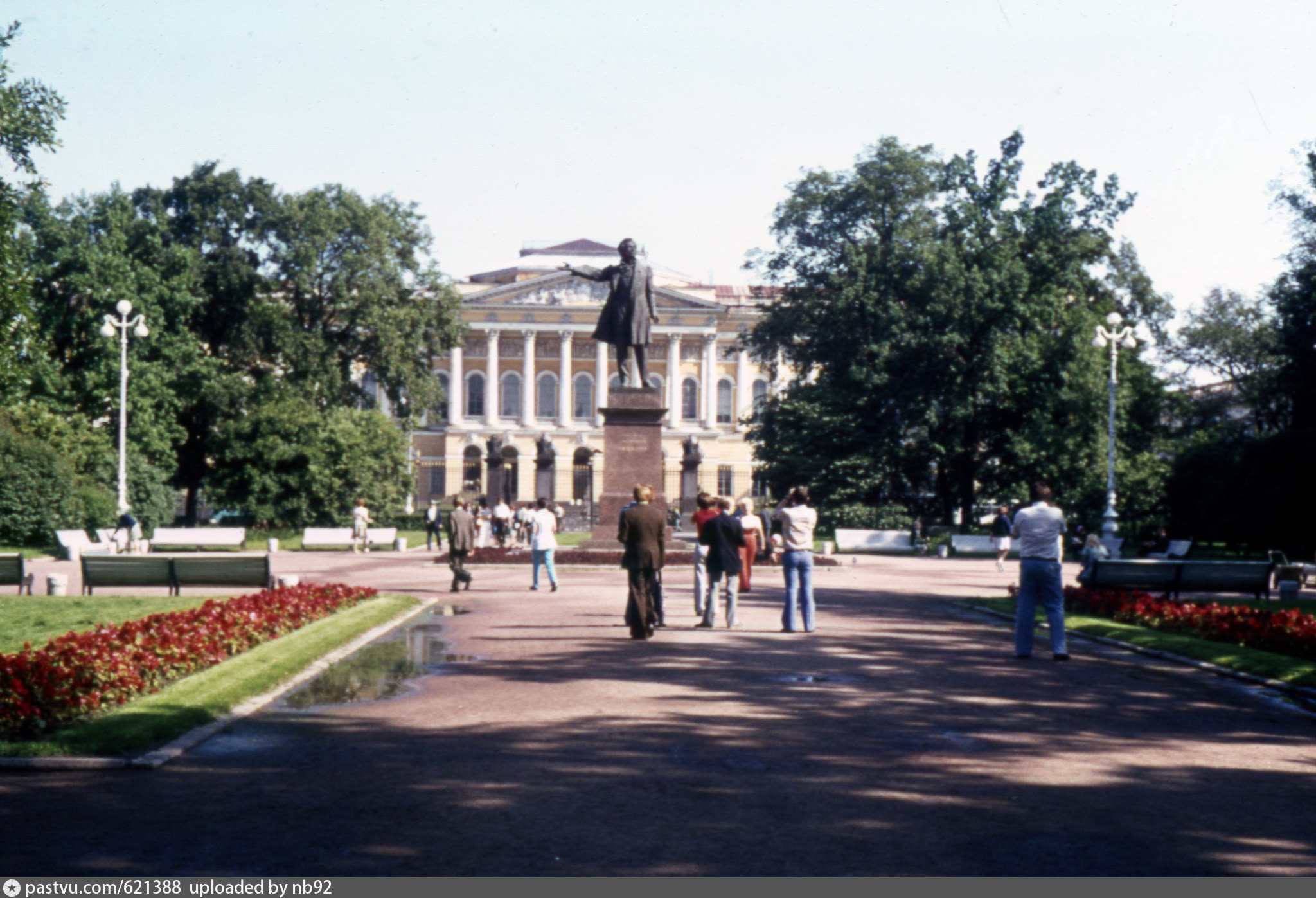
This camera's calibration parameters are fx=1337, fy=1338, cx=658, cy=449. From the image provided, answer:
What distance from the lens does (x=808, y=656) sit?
12.8 m

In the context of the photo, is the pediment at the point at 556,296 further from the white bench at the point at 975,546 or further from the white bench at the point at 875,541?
the white bench at the point at 975,546

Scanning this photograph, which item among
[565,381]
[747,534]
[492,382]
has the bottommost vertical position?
[747,534]

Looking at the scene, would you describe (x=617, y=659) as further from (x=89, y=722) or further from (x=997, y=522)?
(x=997, y=522)

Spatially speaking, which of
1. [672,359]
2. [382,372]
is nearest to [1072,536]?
[382,372]

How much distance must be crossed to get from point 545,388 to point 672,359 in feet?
28.1

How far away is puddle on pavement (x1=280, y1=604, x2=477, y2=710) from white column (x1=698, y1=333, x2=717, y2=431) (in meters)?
71.1

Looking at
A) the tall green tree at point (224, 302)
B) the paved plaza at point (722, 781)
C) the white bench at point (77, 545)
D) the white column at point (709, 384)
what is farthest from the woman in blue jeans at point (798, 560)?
the white column at point (709, 384)

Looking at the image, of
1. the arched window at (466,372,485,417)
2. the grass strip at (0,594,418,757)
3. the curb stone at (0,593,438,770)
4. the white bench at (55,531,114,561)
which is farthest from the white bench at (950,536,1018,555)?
the arched window at (466,372,485,417)

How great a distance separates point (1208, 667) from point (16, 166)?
2810 cm

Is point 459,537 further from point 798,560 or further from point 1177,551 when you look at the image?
point 1177,551

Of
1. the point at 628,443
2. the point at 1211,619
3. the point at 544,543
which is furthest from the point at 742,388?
the point at 1211,619

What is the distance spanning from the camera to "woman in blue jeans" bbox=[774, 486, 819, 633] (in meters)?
15.3

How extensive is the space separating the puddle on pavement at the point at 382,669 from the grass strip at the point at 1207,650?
7.03 metres

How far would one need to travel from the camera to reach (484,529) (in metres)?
39.5
